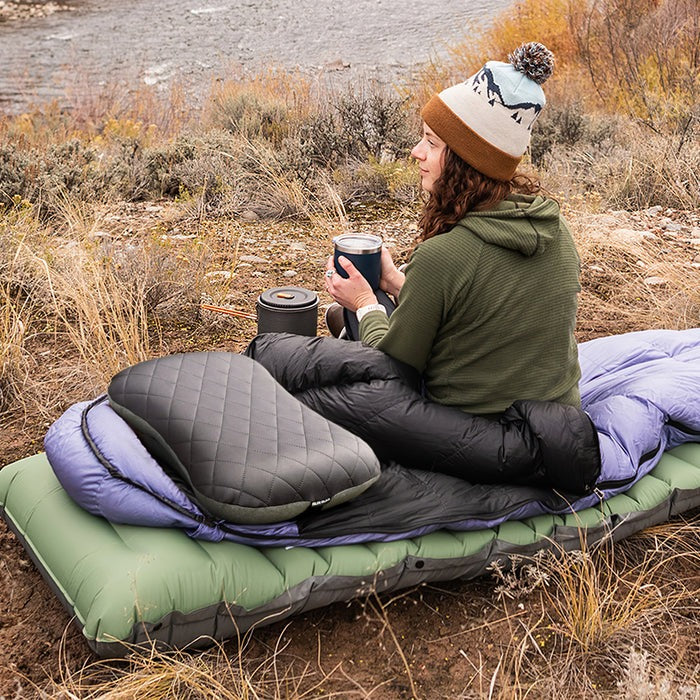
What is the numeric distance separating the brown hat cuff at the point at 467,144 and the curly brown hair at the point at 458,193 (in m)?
0.02

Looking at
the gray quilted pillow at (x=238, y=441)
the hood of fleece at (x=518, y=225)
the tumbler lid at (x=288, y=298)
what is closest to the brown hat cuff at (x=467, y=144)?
the hood of fleece at (x=518, y=225)

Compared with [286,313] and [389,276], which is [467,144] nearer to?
[389,276]

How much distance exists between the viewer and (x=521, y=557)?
247cm

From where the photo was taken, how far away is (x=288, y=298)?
10.9ft

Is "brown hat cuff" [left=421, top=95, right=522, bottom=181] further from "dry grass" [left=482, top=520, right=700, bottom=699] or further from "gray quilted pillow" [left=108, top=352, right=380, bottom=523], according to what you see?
"dry grass" [left=482, top=520, right=700, bottom=699]

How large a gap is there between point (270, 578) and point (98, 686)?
49 cm

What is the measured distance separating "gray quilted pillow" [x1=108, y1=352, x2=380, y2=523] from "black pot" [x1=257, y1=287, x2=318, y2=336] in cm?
72

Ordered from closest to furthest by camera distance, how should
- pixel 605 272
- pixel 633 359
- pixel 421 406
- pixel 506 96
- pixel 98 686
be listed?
pixel 98 686 < pixel 506 96 < pixel 421 406 < pixel 633 359 < pixel 605 272

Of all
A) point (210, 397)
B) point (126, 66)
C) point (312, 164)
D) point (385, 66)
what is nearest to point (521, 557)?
point (210, 397)

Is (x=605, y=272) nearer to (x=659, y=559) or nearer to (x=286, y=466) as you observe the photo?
(x=659, y=559)

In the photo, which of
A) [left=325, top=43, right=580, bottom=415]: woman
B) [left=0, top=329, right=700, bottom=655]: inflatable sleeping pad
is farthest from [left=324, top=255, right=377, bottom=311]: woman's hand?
[left=325, top=43, right=580, bottom=415]: woman

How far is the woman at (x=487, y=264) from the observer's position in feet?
7.74

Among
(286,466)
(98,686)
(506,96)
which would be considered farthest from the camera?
(506,96)

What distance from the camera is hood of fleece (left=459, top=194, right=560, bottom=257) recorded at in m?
2.34
